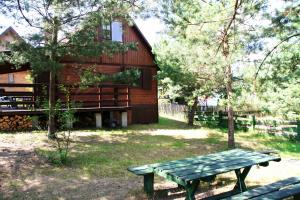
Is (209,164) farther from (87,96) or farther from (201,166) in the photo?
(87,96)

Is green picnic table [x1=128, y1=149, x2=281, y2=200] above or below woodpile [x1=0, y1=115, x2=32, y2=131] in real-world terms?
below

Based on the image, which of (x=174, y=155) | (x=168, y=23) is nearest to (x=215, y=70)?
(x=168, y=23)

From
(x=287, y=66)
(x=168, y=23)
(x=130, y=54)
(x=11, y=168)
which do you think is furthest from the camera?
(x=130, y=54)

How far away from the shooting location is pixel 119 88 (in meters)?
18.5

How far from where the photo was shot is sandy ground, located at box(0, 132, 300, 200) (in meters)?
7.36

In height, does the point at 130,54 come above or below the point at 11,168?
above

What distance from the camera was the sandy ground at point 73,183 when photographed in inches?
290

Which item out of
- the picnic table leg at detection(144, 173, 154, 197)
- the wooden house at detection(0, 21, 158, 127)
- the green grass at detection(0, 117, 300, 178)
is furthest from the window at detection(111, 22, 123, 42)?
the picnic table leg at detection(144, 173, 154, 197)

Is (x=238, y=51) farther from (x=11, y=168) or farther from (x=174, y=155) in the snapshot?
(x=11, y=168)

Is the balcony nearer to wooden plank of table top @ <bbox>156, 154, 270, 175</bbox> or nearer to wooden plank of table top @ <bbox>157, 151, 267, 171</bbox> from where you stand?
wooden plank of table top @ <bbox>157, 151, 267, 171</bbox>

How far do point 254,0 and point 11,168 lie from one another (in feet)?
23.4

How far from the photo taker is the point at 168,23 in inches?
500

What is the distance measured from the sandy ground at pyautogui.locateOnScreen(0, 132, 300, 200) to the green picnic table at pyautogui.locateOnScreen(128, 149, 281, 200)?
0.63 m

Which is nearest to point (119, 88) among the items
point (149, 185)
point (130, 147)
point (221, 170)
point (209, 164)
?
point (130, 147)
